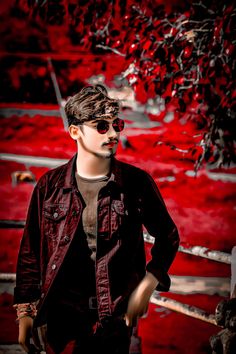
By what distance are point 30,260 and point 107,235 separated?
525 mm

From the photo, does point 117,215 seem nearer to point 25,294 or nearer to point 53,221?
point 53,221

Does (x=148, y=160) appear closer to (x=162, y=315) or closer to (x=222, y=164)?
(x=222, y=164)

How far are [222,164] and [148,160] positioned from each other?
79 centimetres

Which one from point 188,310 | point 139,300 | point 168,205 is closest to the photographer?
point 139,300

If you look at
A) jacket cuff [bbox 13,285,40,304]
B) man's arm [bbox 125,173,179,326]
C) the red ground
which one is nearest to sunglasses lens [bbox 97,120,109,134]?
man's arm [bbox 125,173,179,326]

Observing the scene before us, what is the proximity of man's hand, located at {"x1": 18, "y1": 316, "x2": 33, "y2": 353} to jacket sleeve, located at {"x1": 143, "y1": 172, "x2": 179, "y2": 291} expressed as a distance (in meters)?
0.79

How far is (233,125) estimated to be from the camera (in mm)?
4297

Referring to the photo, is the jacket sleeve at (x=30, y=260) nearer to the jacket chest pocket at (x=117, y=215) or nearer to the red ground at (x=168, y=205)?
the jacket chest pocket at (x=117, y=215)

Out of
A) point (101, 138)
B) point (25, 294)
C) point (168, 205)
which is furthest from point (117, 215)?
point (168, 205)

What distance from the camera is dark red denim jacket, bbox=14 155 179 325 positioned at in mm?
2555

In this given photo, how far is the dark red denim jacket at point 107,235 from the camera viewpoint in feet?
8.38

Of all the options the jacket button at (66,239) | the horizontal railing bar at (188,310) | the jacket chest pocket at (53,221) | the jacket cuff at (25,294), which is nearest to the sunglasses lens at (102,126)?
the jacket chest pocket at (53,221)

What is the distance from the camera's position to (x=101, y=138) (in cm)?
262

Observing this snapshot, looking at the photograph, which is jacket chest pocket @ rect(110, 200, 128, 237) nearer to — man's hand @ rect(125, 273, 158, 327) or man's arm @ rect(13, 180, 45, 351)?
man's hand @ rect(125, 273, 158, 327)
